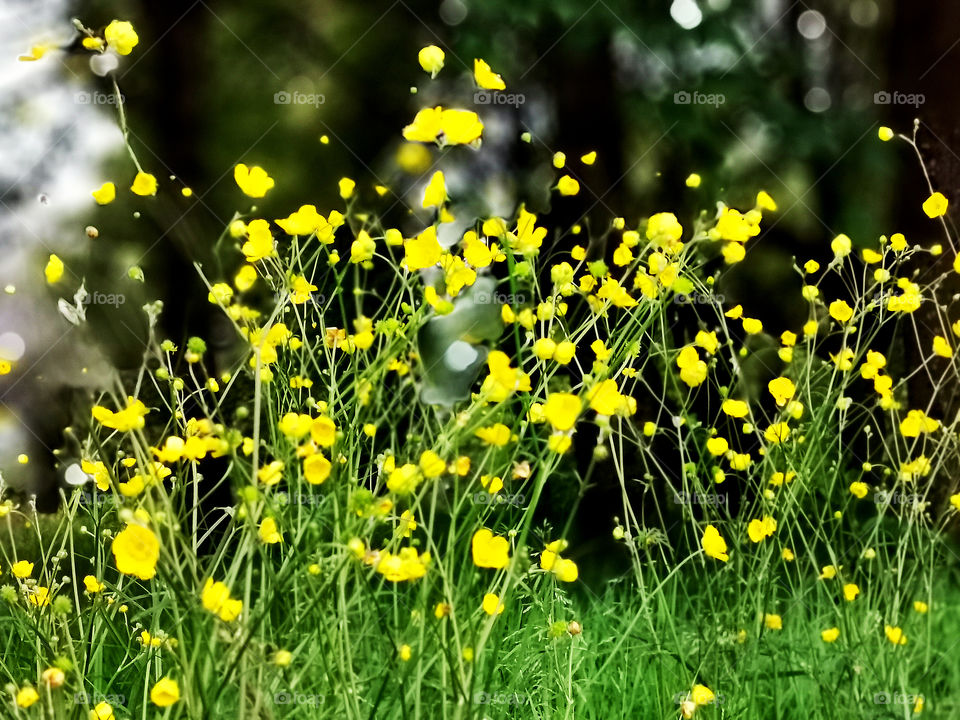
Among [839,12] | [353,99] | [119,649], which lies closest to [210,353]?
[119,649]

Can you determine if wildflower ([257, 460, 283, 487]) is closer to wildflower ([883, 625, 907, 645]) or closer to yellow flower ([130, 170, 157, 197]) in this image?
yellow flower ([130, 170, 157, 197])

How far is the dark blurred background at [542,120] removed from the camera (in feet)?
11.0

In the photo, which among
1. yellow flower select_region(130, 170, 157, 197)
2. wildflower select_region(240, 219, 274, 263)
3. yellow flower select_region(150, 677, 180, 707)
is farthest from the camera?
wildflower select_region(240, 219, 274, 263)

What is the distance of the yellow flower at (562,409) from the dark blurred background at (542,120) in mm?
1763

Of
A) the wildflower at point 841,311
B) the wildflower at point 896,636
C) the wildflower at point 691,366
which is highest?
the wildflower at point 841,311

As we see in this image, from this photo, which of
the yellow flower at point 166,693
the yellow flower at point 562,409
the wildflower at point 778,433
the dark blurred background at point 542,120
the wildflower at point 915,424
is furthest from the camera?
the dark blurred background at point 542,120

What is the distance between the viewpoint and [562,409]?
1103mm

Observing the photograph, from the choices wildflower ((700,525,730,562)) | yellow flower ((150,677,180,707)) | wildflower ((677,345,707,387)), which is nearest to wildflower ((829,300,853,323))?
wildflower ((677,345,707,387))

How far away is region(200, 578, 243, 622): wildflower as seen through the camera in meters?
1.17

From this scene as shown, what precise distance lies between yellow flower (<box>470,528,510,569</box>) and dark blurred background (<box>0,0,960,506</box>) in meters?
1.58

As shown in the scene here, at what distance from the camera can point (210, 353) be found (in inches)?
129

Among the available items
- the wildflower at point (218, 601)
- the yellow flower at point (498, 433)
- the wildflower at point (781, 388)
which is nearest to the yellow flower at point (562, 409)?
the yellow flower at point (498, 433)

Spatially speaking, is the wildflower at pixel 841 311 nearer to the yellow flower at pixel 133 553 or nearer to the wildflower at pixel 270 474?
the wildflower at pixel 270 474

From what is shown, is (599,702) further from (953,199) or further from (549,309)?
(953,199)
